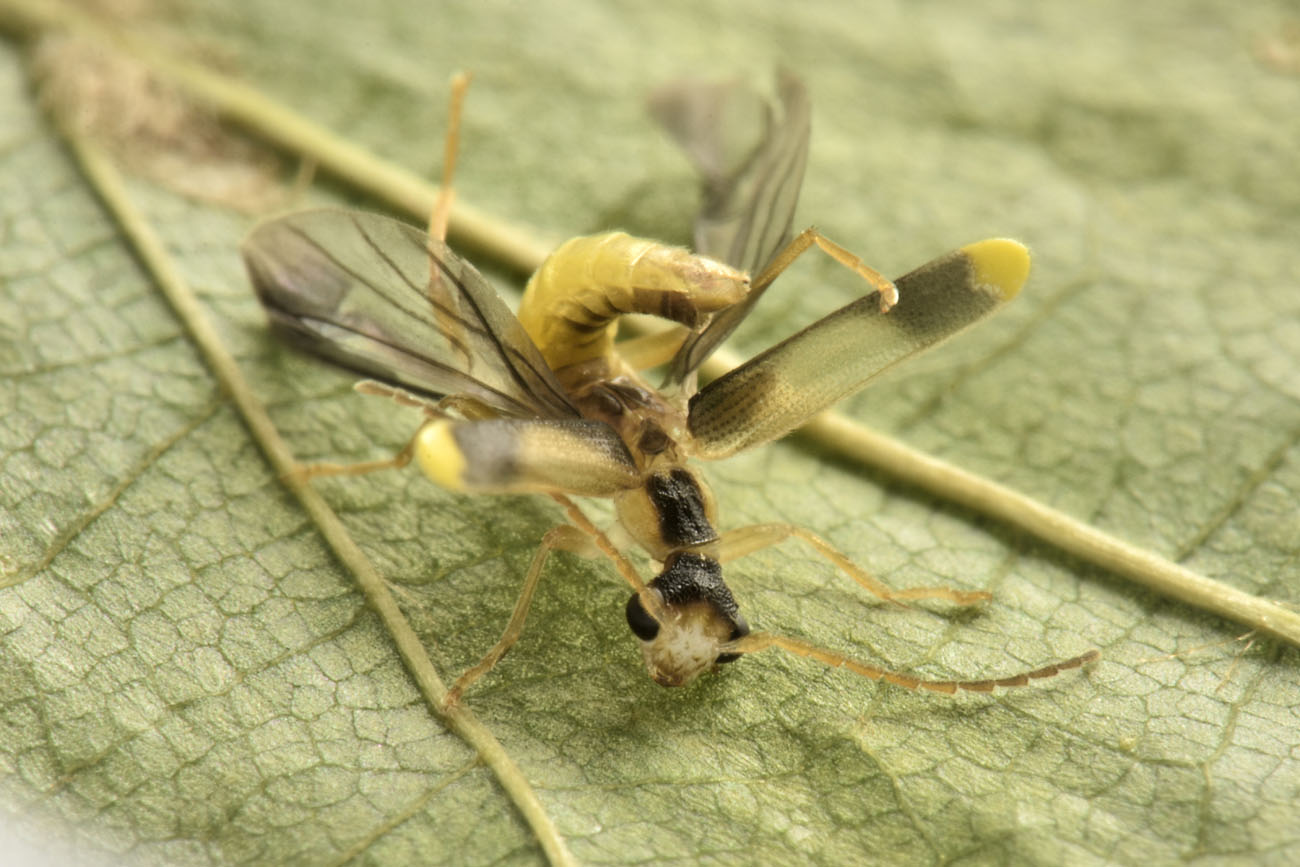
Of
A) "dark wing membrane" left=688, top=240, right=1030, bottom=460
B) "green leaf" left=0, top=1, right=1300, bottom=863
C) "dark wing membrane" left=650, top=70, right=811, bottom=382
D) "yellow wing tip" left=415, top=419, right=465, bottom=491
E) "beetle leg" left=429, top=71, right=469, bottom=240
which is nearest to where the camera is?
"yellow wing tip" left=415, top=419, right=465, bottom=491

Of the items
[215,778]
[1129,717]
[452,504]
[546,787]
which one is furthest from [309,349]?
[1129,717]

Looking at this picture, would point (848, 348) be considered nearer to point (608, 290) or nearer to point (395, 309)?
point (608, 290)

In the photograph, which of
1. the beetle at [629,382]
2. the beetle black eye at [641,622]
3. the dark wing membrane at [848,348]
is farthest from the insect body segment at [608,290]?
the beetle black eye at [641,622]

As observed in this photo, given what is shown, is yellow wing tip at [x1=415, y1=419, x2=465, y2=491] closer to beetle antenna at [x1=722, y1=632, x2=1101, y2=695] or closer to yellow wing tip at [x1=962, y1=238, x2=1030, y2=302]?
beetle antenna at [x1=722, y1=632, x2=1101, y2=695]

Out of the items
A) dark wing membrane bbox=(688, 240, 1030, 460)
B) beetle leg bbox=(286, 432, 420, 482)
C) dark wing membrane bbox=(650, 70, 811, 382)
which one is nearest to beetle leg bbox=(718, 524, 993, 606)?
dark wing membrane bbox=(688, 240, 1030, 460)

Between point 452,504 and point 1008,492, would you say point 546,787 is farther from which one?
point 1008,492

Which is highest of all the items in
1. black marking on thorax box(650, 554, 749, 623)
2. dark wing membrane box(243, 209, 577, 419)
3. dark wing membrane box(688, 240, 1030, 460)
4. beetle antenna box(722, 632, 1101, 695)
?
dark wing membrane box(243, 209, 577, 419)
